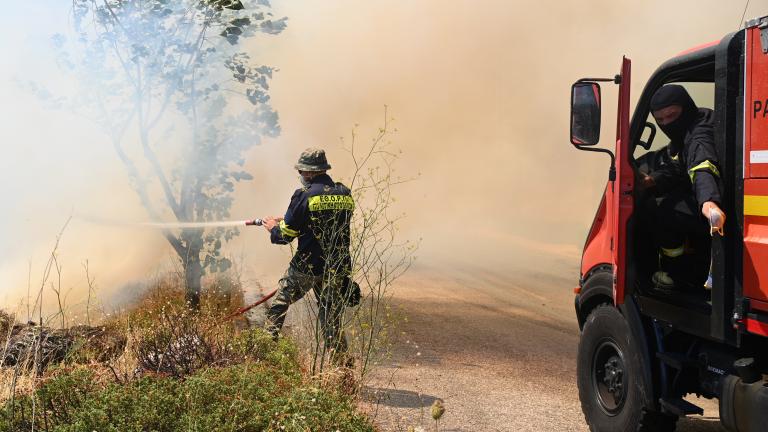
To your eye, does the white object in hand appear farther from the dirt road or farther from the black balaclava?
the dirt road

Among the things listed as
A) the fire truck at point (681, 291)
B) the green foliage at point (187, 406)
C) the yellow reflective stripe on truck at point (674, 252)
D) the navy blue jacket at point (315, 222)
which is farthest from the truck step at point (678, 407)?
the navy blue jacket at point (315, 222)

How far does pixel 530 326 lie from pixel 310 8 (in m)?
8.20

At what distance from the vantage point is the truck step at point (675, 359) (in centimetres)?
401

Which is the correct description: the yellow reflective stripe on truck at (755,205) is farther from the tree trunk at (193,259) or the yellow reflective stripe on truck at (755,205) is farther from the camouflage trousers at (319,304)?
the tree trunk at (193,259)

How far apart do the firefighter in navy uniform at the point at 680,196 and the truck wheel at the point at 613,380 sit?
479 millimetres

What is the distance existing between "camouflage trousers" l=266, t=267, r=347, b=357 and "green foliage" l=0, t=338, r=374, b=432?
540 mm

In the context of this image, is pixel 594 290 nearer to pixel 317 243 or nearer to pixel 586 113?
pixel 586 113

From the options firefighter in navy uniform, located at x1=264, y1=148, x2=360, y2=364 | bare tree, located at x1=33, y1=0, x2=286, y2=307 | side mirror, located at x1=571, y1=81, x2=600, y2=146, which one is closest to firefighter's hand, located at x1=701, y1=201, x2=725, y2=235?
side mirror, located at x1=571, y1=81, x2=600, y2=146

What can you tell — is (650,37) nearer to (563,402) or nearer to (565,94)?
(565,94)

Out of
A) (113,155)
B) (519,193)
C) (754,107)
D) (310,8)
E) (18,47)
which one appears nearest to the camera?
(754,107)

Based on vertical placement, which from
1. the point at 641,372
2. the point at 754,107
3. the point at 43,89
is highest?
the point at 43,89

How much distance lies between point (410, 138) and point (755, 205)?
13648mm

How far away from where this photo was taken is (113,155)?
9266 mm

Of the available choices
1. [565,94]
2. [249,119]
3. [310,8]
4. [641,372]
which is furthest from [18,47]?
[565,94]
